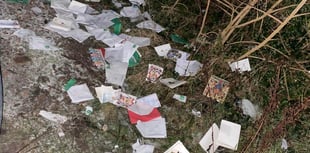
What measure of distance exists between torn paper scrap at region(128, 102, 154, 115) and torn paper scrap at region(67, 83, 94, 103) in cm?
26

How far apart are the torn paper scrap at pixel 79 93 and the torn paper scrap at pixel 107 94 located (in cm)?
6

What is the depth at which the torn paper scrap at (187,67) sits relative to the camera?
3.27 metres


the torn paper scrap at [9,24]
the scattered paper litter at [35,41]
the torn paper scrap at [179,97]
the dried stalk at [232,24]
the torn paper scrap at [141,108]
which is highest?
the dried stalk at [232,24]

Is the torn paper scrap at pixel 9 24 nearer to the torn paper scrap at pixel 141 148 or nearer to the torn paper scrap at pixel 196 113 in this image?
the torn paper scrap at pixel 141 148

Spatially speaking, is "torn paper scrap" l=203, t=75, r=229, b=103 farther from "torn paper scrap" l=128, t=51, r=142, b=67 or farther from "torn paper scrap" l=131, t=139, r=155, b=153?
"torn paper scrap" l=131, t=139, r=155, b=153

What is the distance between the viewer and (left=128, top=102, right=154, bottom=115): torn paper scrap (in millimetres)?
2932

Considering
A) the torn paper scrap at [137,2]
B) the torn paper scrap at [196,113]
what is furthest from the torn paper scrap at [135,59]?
the torn paper scrap at [137,2]

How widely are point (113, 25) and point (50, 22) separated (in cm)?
47

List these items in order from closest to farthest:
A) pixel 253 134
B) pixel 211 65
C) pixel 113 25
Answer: pixel 253 134 < pixel 211 65 < pixel 113 25

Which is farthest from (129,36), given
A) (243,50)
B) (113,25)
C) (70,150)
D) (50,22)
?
(70,150)

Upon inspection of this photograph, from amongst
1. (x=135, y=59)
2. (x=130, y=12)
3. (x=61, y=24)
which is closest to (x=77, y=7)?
(x=61, y=24)

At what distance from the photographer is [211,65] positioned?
3.29 m

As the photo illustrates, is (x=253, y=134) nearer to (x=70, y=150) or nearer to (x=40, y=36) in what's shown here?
(x=70, y=150)

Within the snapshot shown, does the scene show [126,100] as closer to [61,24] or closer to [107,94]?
[107,94]
